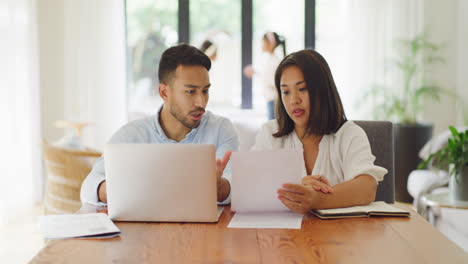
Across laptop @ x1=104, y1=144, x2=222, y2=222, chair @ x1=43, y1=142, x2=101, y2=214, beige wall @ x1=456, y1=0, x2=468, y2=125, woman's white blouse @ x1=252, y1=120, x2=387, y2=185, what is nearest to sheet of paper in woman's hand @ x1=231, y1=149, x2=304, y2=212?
laptop @ x1=104, y1=144, x2=222, y2=222

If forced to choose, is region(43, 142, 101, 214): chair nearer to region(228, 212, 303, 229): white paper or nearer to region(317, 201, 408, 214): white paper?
region(228, 212, 303, 229): white paper

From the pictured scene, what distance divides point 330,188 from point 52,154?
182 centimetres

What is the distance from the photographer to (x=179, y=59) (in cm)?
202

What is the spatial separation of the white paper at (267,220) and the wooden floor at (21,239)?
6.80 feet

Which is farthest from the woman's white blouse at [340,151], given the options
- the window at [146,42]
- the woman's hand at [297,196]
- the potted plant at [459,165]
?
the window at [146,42]

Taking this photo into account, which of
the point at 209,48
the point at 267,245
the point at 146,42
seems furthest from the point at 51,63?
the point at 267,245

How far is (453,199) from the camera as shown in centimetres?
289

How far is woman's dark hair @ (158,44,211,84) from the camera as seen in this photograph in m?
2.01

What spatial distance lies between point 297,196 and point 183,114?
2.07 feet

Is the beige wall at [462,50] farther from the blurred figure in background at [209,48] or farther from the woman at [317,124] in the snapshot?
the woman at [317,124]

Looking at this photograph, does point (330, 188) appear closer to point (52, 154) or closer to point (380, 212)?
point (380, 212)

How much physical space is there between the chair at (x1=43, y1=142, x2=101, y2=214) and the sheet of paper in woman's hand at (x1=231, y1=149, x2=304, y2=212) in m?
1.45

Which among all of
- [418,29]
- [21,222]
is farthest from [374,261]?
[418,29]

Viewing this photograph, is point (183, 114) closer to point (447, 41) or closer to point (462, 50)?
point (462, 50)
